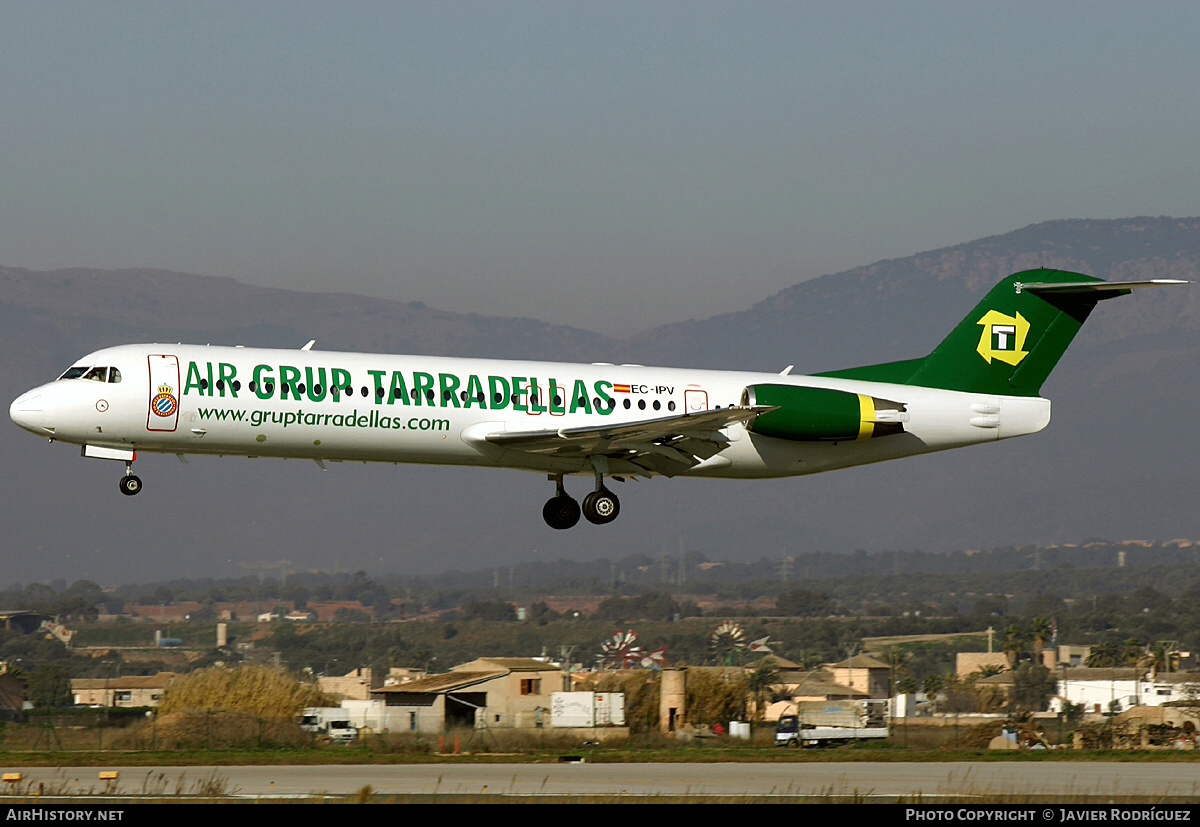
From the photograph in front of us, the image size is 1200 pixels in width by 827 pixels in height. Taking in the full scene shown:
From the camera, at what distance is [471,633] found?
4771 inches

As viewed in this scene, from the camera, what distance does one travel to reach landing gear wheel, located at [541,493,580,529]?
35531 mm

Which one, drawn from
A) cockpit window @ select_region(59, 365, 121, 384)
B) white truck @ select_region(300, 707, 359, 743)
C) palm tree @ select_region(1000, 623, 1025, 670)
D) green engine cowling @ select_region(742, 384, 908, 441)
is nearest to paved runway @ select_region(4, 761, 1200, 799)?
green engine cowling @ select_region(742, 384, 908, 441)

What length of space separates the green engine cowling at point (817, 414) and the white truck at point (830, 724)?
12335 millimetres

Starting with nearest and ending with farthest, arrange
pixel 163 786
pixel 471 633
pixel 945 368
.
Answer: pixel 163 786
pixel 945 368
pixel 471 633

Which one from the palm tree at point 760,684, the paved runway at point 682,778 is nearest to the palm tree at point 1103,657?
the palm tree at point 760,684

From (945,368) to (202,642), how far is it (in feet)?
317

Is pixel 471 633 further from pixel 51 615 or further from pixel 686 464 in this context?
pixel 686 464

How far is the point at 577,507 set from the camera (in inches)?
1406

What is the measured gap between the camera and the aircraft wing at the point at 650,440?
32.2 metres

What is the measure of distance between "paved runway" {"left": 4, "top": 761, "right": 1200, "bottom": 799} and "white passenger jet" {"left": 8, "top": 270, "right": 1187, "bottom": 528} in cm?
587

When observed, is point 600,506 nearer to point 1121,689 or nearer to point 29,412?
point 29,412

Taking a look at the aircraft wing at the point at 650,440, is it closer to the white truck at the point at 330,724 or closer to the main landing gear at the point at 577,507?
the main landing gear at the point at 577,507

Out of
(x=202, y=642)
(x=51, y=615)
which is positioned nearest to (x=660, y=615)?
(x=202, y=642)

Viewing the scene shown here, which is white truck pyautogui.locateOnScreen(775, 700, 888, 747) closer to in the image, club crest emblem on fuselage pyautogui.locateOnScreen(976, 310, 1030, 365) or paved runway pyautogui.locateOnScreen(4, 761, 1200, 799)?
paved runway pyautogui.locateOnScreen(4, 761, 1200, 799)
